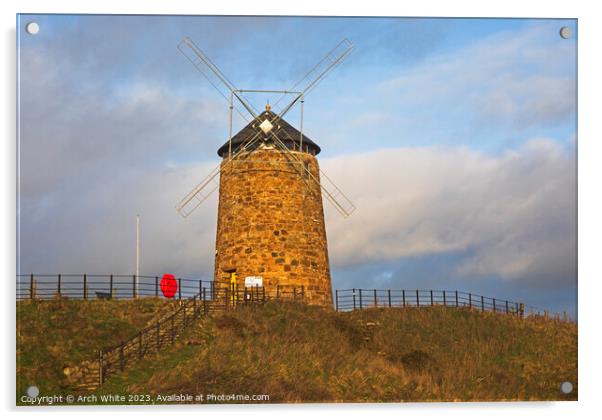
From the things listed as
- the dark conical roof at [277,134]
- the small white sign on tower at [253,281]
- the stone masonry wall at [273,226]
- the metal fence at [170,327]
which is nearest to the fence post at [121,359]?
the metal fence at [170,327]

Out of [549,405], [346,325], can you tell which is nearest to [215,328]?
[346,325]

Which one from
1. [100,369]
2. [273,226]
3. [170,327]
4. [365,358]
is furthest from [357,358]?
[273,226]

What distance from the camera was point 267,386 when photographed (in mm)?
24000

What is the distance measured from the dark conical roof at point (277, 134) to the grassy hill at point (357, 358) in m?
6.46

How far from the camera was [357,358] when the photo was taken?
2862cm

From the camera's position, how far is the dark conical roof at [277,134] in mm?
36844

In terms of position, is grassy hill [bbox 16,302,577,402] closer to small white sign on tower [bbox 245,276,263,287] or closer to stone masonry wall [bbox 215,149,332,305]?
small white sign on tower [bbox 245,276,263,287]

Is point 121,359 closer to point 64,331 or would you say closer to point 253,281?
point 64,331

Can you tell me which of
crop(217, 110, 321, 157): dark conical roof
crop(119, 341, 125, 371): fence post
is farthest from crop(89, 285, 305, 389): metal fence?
crop(217, 110, 321, 157): dark conical roof

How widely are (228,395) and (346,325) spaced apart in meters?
10.7

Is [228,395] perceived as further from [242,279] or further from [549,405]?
[242,279]

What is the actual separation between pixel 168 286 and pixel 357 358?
7470 mm
